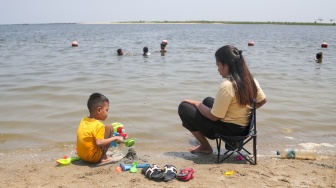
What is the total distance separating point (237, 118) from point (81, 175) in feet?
6.77

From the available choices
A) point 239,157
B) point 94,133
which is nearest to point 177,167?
point 239,157

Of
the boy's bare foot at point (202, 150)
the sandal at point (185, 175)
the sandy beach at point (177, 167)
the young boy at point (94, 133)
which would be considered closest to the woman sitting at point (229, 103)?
the boy's bare foot at point (202, 150)

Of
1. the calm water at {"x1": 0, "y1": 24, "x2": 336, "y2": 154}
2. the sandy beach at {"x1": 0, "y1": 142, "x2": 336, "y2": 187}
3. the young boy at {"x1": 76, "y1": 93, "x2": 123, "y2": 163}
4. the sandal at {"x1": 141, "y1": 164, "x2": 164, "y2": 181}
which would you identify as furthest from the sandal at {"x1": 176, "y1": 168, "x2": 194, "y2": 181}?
the calm water at {"x1": 0, "y1": 24, "x2": 336, "y2": 154}

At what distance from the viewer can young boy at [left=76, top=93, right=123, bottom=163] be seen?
4.38 meters

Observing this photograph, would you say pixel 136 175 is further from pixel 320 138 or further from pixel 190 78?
pixel 190 78

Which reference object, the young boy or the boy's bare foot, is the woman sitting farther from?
the young boy

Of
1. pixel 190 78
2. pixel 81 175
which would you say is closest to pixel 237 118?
pixel 81 175

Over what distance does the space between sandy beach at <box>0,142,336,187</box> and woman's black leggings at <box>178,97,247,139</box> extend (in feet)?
1.39

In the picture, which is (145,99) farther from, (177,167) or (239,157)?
(177,167)

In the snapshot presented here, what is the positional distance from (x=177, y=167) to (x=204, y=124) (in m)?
0.67

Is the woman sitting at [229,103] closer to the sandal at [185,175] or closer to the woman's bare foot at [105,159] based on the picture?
the sandal at [185,175]

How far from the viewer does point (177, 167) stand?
448 centimetres

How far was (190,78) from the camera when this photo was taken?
37.7ft

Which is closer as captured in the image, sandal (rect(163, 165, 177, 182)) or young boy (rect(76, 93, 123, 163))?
sandal (rect(163, 165, 177, 182))
